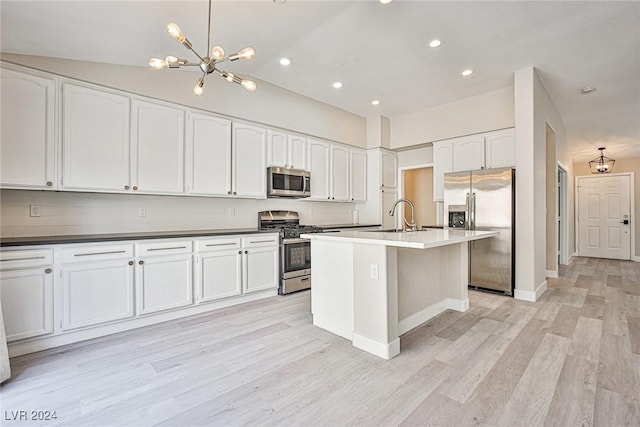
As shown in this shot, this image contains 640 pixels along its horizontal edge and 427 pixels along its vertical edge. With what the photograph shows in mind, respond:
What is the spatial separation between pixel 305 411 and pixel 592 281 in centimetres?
554

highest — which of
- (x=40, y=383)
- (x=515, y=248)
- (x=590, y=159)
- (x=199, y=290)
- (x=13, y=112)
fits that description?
(x=590, y=159)

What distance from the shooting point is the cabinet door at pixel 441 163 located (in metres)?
5.23

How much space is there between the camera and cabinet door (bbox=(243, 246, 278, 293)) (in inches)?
149

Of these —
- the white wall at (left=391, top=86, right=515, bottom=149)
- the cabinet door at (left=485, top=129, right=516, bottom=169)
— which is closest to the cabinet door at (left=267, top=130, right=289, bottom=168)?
the white wall at (left=391, top=86, right=515, bottom=149)

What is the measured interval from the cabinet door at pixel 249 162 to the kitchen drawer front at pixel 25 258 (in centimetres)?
199

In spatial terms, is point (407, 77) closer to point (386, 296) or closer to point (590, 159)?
point (386, 296)

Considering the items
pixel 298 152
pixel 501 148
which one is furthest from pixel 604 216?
pixel 298 152

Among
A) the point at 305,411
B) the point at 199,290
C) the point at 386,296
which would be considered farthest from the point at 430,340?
the point at 199,290

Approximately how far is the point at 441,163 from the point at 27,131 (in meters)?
5.45

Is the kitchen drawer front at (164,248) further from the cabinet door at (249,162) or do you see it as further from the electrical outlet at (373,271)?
the electrical outlet at (373,271)

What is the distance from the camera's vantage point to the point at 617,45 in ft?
10.9

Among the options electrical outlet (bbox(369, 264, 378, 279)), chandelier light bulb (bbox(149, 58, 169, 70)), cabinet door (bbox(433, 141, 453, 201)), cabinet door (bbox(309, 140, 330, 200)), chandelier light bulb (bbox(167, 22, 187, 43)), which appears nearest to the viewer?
chandelier light bulb (bbox(167, 22, 187, 43))

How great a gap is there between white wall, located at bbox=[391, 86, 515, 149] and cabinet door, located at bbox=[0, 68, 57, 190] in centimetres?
516

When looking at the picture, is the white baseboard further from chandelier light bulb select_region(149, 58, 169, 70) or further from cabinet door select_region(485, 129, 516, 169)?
chandelier light bulb select_region(149, 58, 169, 70)
